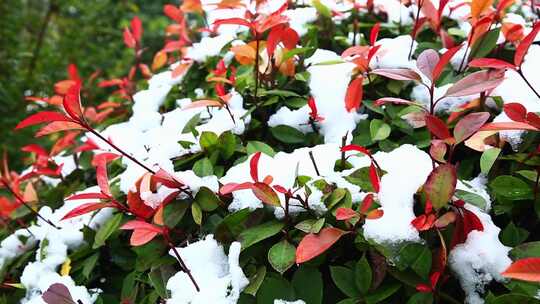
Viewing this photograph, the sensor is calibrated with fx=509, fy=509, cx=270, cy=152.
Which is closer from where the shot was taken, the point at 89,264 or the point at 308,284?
the point at 308,284

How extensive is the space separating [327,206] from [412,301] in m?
0.22

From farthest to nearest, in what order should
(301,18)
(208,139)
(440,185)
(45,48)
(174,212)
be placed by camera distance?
(45,48), (301,18), (208,139), (174,212), (440,185)

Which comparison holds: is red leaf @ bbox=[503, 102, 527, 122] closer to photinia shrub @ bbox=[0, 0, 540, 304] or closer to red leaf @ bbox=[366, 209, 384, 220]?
photinia shrub @ bbox=[0, 0, 540, 304]

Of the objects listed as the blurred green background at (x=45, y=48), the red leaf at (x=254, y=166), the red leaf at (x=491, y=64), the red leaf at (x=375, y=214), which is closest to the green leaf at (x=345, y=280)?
the red leaf at (x=375, y=214)

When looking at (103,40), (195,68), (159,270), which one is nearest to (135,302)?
(159,270)

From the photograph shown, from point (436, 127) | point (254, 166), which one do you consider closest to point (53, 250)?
point (254, 166)

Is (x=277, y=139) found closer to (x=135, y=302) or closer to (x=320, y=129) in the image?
(x=320, y=129)

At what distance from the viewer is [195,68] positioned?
5.11 ft

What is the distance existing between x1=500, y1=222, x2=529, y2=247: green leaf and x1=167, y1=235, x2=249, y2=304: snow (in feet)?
1.57

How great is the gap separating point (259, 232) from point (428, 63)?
0.45 metres

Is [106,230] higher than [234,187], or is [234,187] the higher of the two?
[234,187]

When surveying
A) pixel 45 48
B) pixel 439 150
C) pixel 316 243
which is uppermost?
pixel 439 150

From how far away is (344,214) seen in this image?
874 mm

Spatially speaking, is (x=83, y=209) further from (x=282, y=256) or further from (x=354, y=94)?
(x=354, y=94)
